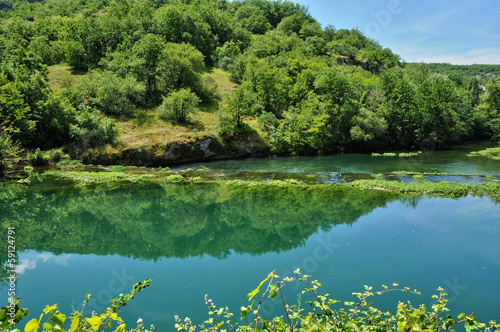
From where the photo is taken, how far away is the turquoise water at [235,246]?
28.3ft

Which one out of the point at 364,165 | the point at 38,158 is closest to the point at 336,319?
the point at 364,165

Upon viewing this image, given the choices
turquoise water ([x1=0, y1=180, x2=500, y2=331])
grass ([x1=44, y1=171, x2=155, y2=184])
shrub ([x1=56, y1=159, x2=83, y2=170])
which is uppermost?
shrub ([x1=56, y1=159, x2=83, y2=170])

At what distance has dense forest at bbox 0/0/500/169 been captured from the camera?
99.6 ft

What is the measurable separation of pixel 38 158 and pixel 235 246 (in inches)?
1021

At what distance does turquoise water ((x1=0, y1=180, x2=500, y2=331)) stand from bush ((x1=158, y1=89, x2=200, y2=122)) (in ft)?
62.1

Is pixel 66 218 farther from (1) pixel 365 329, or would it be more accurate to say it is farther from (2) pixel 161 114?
(2) pixel 161 114

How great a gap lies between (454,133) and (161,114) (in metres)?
50.3

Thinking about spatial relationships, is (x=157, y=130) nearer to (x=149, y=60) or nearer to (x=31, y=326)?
(x=149, y=60)

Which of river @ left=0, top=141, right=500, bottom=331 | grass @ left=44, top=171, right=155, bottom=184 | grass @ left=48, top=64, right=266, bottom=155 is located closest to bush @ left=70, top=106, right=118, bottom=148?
grass @ left=48, top=64, right=266, bottom=155

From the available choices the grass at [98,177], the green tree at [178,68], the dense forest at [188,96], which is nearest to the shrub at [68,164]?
the grass at [98,177]

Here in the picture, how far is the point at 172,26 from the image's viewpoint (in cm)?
6000

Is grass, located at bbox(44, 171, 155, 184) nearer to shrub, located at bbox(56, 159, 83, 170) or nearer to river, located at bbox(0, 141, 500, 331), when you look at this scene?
shrub, located at bbox(56, 159, 83, 170)

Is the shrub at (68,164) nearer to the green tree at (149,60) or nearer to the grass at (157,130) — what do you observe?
the grass at (157,130)

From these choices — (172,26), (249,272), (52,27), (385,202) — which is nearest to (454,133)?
(385,202)
